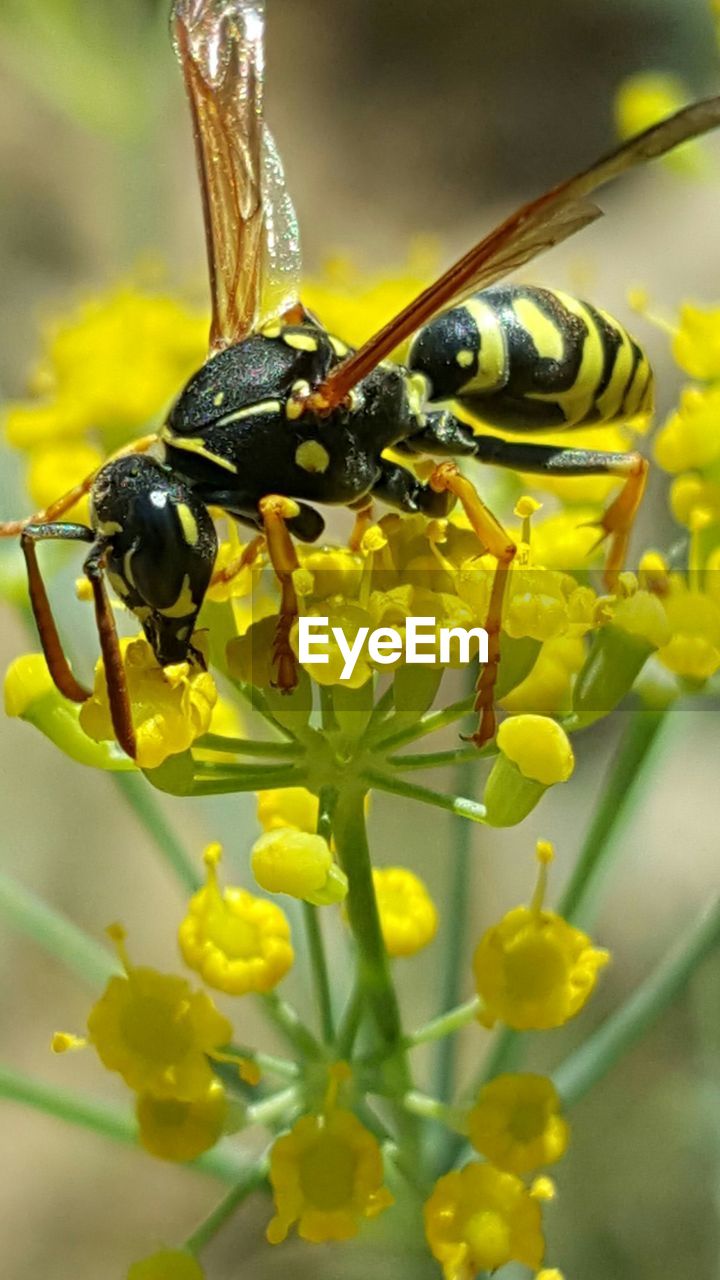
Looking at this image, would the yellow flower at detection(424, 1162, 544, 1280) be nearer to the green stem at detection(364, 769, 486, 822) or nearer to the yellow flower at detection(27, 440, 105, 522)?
the green stem at detection(364, 769, 486, 822)

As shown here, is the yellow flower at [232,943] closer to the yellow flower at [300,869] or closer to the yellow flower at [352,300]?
the yellow flower at [300,869]

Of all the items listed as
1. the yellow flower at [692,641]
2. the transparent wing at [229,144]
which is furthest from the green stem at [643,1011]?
the transparent wing at [229,144]

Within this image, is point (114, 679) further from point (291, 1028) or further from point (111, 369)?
point (111, 369)

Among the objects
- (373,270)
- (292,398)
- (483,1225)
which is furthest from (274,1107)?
(373,270)

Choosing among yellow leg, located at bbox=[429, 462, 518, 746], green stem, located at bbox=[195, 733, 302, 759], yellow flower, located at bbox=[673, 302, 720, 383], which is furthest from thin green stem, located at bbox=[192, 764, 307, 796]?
yellow flower, located at bbox=[673, 302, 720, 383]

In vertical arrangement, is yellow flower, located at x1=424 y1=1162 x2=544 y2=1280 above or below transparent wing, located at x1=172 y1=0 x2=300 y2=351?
below

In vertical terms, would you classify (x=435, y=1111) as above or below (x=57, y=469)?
below

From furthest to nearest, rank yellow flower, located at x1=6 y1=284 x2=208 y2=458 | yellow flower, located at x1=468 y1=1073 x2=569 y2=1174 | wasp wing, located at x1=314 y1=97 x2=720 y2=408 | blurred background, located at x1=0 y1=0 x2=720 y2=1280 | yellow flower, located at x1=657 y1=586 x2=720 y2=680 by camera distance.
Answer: blurred background, located at x1=0 y1=0 x2=720 y2=1280 → yellow flower, located at x1=6 y1=284 x2=208 y2=458 → yellow flower, located at x1=657 y1=586 x2=720 y2=680 → yellow flower, located at x1=468 y1=1073 x2=569 y2=1174 → wasp wing, located at x1=314 y1=97 x2=720 y2=408

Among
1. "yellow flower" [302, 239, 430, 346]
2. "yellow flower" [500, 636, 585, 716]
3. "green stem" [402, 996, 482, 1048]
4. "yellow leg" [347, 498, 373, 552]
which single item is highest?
"yellow leg" [347, 498, 373, 552]
